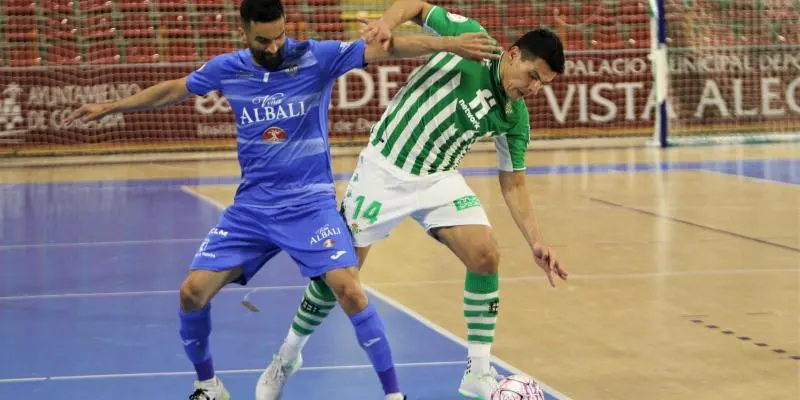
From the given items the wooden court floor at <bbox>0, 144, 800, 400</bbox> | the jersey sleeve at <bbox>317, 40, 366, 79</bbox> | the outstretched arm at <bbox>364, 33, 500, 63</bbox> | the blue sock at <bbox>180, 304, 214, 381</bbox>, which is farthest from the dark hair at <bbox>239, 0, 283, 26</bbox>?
the wooden court floor at <bbox>0, 144, 800, 400</bbox>

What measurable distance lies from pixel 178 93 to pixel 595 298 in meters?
3.52

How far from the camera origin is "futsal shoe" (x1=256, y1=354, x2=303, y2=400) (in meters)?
5.91

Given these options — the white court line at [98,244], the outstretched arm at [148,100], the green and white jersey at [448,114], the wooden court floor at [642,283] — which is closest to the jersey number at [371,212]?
the green and white jersey at [448,114]

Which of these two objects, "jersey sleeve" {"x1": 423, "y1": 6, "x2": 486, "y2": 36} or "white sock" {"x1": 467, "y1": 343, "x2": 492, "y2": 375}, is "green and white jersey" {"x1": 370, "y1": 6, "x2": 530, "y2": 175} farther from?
"white sock" {"x1": 467, "y1": 343, "x2": 492, "y2": 375}

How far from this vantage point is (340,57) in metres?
5.73

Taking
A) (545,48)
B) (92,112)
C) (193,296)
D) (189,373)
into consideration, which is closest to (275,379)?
(193,296)

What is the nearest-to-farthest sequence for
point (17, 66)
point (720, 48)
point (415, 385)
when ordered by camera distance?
point (415, 385) → point (17, 66) → point (720, 48)

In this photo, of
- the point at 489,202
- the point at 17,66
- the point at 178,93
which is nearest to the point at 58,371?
the point at 178,93

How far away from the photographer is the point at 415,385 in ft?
20.5

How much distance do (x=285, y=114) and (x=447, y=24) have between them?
878 mm

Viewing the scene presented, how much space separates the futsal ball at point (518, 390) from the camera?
18.0 ft

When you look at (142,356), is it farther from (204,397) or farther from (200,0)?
(200,0)

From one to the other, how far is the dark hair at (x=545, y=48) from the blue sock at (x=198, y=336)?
1.73 metres

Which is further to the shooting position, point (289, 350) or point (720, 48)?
point (720, 48)
